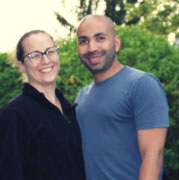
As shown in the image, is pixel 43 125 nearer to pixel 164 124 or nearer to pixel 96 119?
pixel 96 119

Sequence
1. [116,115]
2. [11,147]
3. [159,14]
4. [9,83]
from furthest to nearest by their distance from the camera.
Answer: [159,14] < [9,83] < [116,115] < [11,147]

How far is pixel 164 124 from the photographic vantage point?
129 inches

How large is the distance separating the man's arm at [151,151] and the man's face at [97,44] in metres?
0.87

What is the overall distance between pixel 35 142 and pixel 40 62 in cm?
80

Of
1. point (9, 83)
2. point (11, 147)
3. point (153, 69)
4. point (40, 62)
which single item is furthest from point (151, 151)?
point (9, 83)

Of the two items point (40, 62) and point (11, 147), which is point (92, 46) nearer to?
point (40, 62)

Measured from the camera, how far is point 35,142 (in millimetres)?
3248

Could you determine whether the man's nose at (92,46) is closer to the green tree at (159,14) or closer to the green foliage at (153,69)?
the green foliage at (153,69)

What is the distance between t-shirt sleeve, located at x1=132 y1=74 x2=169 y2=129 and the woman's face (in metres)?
0.87

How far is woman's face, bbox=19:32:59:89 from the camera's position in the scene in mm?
3559

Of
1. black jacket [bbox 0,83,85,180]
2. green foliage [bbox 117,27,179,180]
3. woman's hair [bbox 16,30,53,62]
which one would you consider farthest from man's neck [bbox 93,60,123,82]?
green foliage [bbox 117,27,179,180]

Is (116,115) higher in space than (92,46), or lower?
lower

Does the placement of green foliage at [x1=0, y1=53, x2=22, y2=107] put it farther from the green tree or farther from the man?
the green tree

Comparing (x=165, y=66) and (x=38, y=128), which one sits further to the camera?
(x=165, y=66)
